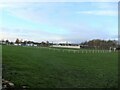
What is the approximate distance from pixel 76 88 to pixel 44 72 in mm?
2467

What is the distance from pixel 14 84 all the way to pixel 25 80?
0.68 metres

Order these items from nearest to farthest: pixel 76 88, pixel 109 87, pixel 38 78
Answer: pixel 76 88 → pixel 109 87 → pixel 38 78

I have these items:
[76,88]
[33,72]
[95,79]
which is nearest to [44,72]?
[33,72]

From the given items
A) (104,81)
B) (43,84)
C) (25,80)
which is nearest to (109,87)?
(104,81)

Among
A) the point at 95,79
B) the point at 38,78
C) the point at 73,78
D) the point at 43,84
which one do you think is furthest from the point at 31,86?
the point at 95,79

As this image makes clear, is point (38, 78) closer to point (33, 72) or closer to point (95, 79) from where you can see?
point (33, 72)

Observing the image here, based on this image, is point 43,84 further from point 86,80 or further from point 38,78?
point 86,80

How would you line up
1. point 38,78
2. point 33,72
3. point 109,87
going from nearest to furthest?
point 109,87, point 38,78, point 33,72

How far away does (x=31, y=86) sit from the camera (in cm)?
807

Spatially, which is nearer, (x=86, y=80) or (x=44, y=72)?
(x=86, y=80)

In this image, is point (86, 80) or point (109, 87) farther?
point (86, 80)

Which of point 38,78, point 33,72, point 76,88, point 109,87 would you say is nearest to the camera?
point 76,88

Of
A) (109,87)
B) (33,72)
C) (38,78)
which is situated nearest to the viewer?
(109,87)

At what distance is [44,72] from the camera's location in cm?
1031
